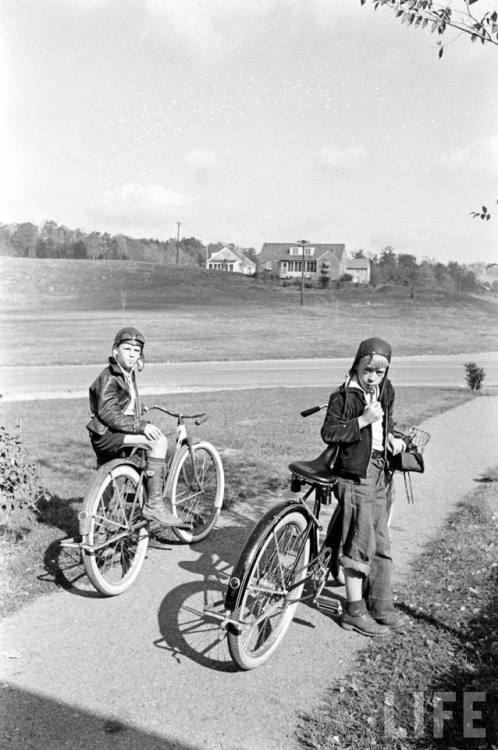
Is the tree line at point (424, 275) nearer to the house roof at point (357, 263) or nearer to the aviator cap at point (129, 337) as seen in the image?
the house roof at point (357, 263)

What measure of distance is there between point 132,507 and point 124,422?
59cm

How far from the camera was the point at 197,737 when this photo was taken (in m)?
2.92

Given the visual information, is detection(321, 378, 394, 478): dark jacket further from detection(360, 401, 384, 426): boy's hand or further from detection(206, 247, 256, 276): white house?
detection(206, 247, 256, 276): white house

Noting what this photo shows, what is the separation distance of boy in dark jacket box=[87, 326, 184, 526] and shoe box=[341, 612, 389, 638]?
143 centimetres

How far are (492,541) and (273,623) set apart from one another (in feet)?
8.54

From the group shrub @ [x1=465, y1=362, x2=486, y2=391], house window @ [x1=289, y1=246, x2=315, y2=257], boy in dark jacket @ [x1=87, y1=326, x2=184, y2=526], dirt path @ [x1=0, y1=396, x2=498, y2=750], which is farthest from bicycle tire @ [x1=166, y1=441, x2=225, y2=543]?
house window @ [x1=289, y1=246, x2=315, y2=257]

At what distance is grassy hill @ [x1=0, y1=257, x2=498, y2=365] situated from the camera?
28.0m

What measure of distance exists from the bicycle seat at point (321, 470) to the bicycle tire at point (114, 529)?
1219mm

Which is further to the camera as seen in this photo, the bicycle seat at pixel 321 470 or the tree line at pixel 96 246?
the tree line at pixel 96 246

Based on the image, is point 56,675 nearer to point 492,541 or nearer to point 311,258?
point 492,541

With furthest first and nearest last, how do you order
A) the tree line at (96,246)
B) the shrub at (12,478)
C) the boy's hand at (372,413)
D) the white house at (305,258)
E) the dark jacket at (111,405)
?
the white house at (305,258)
the tree line at (96,246)
the shrub at (12,478)
the dark jacket at (111,405)
the boy's hand at (372,413)

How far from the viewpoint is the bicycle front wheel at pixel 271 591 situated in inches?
132

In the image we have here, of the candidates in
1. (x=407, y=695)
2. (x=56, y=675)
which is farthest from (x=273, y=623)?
(x=56, y=675)

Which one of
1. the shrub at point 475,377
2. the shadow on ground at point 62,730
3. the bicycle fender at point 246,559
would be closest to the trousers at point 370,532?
the bicycle fender at point 246,559
